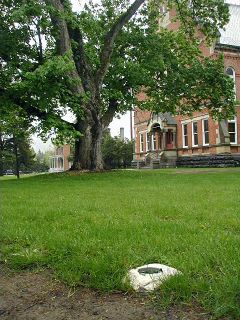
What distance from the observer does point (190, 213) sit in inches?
263

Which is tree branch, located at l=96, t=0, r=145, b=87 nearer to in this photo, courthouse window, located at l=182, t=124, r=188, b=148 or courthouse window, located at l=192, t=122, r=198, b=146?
courthouse window, located at l=192, t=122, r=198, b=146

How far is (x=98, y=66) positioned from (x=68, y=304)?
68.3ft

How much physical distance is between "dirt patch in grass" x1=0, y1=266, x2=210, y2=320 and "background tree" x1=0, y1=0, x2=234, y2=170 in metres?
12.5

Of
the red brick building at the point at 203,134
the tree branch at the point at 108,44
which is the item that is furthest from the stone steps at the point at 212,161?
the tree branch at the point at 108,44

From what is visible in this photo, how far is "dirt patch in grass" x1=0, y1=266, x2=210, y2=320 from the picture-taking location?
2.92 metres

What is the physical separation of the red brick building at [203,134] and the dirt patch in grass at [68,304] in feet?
98.6

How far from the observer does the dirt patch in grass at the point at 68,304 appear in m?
2.92

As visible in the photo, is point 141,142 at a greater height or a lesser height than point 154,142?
greater

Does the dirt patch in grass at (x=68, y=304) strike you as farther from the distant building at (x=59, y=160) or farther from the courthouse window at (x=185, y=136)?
the distant building at (x=59, y=160)

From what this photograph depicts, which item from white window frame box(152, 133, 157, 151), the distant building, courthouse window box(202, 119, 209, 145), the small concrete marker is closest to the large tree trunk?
the small concrete marker

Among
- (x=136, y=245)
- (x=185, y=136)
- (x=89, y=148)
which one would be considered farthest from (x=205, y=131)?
(x=136, y=245)

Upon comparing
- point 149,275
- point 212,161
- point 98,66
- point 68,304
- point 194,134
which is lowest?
point 68,304

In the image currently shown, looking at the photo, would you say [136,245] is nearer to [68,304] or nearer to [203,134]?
[68,304]

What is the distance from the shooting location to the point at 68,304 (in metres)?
3.19
